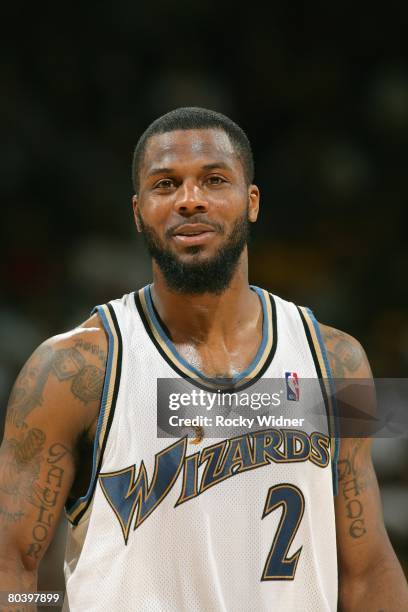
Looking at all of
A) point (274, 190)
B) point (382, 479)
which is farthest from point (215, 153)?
point (274, 190)

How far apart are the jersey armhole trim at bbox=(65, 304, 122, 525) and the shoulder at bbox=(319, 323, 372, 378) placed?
619 mm

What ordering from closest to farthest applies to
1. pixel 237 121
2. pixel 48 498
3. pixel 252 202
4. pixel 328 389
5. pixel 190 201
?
pixel 48 498
pixel 190 201
pixel 328 389
pixel 252 202
pixel 237 121

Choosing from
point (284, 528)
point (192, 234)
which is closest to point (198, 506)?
point (284, 528)

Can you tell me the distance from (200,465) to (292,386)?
0.36 meters

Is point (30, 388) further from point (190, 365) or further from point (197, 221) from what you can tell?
point (197, 221)

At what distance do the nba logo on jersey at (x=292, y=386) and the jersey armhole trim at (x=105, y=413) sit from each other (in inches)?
18.8

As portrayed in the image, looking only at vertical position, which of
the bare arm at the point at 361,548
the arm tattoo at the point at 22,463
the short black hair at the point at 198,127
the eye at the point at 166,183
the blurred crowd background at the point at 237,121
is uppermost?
the blurred crowd background at the point at 237,121

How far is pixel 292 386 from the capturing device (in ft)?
9.00

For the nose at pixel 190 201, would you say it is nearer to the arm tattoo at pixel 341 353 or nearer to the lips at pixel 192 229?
the lips at pixel 192 229

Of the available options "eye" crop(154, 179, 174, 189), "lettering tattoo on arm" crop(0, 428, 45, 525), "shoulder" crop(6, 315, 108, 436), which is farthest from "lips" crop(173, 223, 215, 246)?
"lettering tattoo on arm" crop(0, 428, 45, 525)

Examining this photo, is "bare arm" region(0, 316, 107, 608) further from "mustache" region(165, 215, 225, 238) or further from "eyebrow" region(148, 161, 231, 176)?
"eyebrow" region(148, 161, 231, 176)

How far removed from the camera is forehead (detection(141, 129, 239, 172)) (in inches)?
107

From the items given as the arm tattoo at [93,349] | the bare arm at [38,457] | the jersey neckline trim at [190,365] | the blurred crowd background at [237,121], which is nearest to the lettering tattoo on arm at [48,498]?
the bare arm at [38,457]

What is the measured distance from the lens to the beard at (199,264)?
8.89 feet
